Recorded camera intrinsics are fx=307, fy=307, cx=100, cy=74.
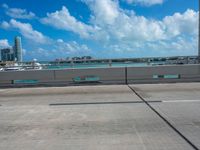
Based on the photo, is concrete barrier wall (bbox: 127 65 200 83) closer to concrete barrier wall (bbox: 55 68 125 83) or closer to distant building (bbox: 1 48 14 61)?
concrete barrier wall (bbox: 55 68 125 83)

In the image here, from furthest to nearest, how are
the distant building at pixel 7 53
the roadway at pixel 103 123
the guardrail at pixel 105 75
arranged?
the distant building at pixel 7 53, the guardrail at pixel 105 75, the roadway at pixel 103 123

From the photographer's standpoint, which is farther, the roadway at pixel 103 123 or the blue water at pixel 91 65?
the blue water at pixel 91 65

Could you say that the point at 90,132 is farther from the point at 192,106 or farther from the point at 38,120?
the point at 192,106

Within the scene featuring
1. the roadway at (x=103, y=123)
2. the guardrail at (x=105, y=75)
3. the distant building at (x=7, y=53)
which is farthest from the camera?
the distant building at (x=7, y=53)

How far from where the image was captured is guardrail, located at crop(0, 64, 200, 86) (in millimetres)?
17953

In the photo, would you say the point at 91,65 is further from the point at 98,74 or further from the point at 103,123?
the point at 103,123

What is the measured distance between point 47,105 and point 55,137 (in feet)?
14.3

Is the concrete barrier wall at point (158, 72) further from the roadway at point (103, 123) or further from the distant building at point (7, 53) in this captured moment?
the distant building at point (7, 53)

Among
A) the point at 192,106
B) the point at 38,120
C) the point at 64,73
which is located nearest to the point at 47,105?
the point at 38,120

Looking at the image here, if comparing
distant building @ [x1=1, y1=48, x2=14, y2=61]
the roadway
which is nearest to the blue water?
the roadway

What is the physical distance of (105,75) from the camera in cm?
1798

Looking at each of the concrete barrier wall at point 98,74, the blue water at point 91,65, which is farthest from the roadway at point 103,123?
the blue water at point 91,65

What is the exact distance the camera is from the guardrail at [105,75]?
18.0 meters

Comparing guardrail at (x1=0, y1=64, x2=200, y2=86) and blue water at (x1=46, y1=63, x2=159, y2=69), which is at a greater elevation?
blue water at (x1=46, y1=63, x2=159, y2=69)
